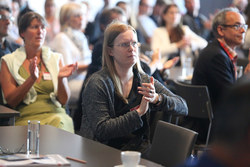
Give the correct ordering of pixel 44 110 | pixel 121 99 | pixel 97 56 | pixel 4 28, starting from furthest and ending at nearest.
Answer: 1. pixel 4 28
2. pixel 97 56
3. pixel 44 110
4. pixel 121 99

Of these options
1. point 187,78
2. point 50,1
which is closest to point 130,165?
point 187,78

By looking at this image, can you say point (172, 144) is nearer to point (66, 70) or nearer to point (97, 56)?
point (66, 70)

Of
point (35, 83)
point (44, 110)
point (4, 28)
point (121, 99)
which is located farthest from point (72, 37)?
point (121, 99)

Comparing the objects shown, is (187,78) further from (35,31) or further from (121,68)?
(121,68)

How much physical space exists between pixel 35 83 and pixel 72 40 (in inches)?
63.6

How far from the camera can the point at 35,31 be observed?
4133 millimetres

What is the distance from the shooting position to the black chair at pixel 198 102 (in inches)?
151

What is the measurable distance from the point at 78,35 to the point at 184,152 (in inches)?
144

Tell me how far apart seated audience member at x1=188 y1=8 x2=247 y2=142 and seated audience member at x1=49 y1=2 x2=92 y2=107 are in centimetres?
165

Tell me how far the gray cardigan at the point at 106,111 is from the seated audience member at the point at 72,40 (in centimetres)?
232

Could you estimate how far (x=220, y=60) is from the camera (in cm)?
406

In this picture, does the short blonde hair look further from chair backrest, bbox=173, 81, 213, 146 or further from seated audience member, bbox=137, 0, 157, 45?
seated audience member, bbox=137, 0, 157, 45

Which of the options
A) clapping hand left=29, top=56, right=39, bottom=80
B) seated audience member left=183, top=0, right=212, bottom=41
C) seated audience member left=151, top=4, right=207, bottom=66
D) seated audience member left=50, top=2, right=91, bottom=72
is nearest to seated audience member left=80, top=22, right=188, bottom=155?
clapping hand left=29, top=56, right=39, bottom=80

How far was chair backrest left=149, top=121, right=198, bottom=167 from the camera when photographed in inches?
88.8
